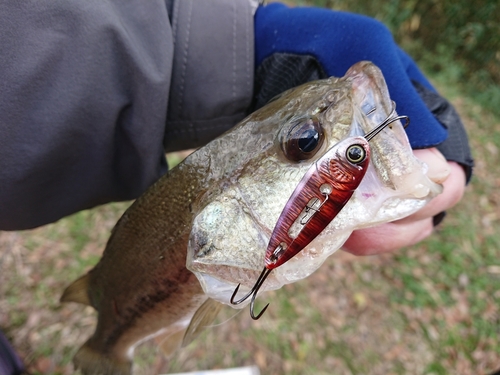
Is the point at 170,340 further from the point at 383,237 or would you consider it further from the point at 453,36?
the point at 453,36

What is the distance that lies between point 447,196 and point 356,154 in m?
0.89

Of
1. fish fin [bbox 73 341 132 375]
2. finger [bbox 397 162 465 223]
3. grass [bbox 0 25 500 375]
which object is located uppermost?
finger [bbox 397 162 465 223]

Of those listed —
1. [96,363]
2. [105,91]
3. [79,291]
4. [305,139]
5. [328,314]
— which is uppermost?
[105,91]

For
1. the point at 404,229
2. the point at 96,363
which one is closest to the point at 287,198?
the point at 404,229

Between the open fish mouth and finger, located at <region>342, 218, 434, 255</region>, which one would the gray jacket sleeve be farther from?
finger, located at <region>342, 218, 434, 255</region>

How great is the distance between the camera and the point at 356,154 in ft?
3.00

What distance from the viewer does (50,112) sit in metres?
1.21

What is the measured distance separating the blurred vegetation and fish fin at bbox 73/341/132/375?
20.4 feet

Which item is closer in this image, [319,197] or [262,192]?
[319,197]

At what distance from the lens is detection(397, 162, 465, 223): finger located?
5.03 feet

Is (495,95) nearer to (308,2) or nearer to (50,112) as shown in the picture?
(308,2)

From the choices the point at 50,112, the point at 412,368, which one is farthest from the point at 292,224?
the point at 412,368

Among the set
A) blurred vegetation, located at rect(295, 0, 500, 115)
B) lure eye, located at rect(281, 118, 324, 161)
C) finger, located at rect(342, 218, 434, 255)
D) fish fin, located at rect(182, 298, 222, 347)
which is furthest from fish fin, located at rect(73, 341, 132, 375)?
blurred vegetation, located at rect(295, 0, 500, 115)

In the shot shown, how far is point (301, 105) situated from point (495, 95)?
621cm
